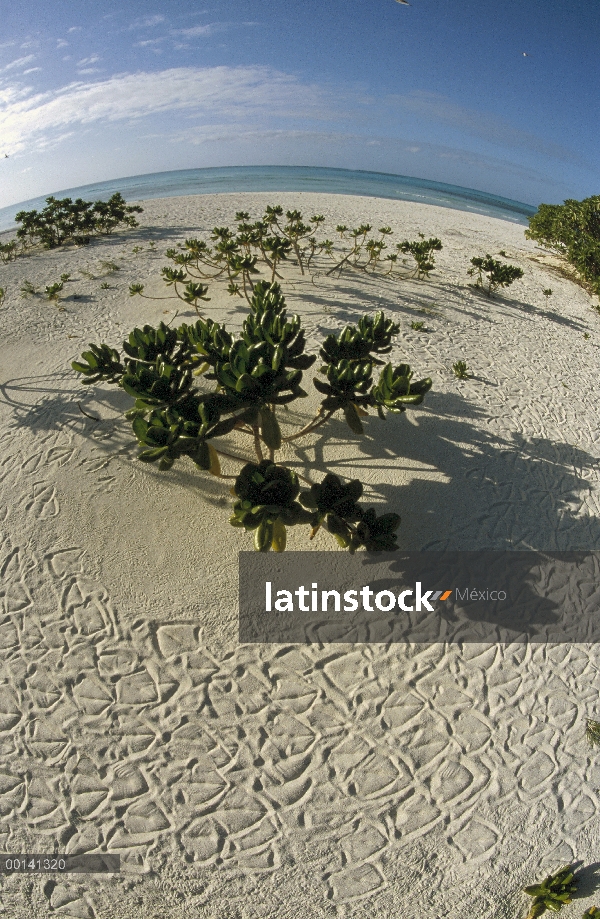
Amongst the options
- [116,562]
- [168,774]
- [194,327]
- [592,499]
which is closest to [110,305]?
[194,327]

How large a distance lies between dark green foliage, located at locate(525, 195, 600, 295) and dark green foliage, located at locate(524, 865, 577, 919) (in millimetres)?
13716

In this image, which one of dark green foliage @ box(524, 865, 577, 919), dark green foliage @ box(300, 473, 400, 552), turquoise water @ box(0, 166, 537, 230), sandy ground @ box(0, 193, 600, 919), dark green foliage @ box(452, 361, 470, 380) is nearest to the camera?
dark green foliage @ box(524, 865, 577, 919)

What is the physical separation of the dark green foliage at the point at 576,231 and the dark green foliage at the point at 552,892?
13716mm

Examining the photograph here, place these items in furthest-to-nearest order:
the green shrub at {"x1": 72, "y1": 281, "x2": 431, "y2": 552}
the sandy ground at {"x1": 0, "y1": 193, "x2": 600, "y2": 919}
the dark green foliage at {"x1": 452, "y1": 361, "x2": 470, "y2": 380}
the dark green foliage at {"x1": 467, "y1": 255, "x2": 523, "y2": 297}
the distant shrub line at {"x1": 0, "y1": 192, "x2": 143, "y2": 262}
Answer: the distant shrub line at {"x1": 0, "y1": 192, "x2": 143, "y2": 262}, the dark green foliage at {"x1": 467, "y1": 255, "x2": 523, "y2": 297}, the dark green foliage at {"x1": 452, "y1": 361, "x2": 470, "y2": 380}, the green shrub at {"x1": 72, "y1": 281, "x2": 431, "y2": 552}, the sandy ground at {"x1": 0, "y1": 193, "x2": 600, "y2": 919}

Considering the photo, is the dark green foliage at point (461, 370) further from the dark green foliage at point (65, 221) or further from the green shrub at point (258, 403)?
the dark green foliage at point (65, 221)

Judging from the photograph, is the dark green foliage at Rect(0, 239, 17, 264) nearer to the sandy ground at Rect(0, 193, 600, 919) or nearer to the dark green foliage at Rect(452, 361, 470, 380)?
the sandy ground at Rect(0, 193, 600, 919)

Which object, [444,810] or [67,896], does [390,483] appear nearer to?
[444,810]

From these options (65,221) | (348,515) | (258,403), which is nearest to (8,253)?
(65,221)

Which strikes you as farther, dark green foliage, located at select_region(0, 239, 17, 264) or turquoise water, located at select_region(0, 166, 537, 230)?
turquoise water, located at select_region(0, 166, 537, 230)

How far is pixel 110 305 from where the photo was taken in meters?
10.0

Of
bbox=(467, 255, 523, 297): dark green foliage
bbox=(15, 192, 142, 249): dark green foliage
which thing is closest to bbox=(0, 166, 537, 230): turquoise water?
bbox=(15, 192, 142, 249): dark green foliage

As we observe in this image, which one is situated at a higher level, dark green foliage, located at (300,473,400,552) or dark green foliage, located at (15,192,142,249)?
dark green foliage, located at (15,192,142,249)

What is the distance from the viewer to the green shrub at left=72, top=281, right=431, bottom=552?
3693 mm

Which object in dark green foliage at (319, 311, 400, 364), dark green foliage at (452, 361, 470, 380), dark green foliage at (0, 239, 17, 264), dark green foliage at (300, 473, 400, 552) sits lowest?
dark green foliage at (300, 473, 400, 552)
